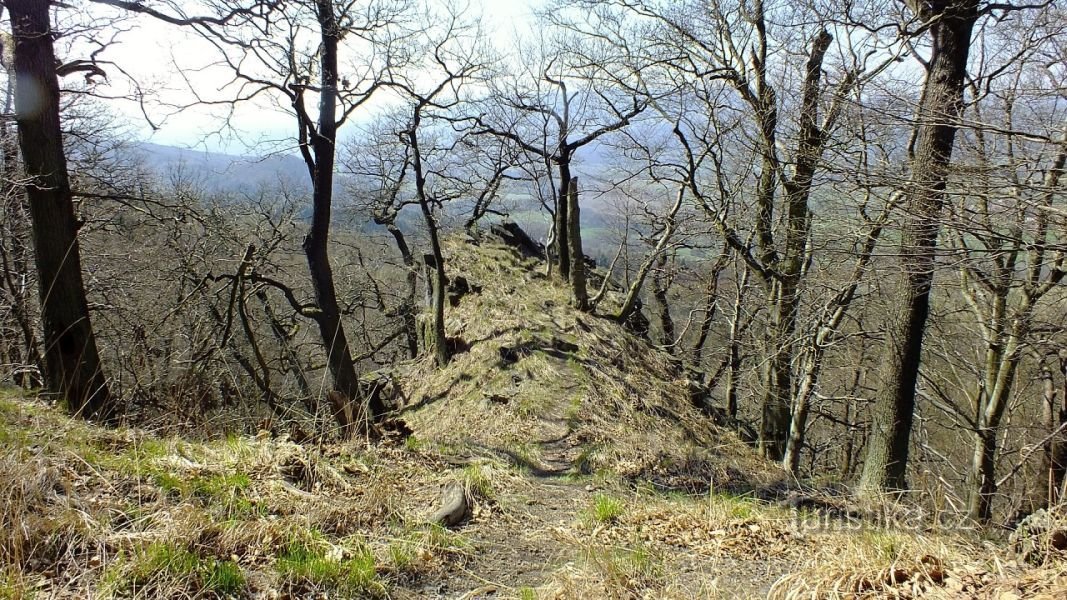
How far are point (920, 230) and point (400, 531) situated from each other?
4.82m

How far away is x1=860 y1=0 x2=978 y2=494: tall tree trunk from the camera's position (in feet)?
16.4

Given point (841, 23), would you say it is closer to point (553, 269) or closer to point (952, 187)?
point (952, 187)

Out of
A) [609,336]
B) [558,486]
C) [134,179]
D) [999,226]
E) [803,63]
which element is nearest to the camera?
[999,226]

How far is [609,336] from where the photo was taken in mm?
Result: 12289

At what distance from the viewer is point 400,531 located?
3672mm

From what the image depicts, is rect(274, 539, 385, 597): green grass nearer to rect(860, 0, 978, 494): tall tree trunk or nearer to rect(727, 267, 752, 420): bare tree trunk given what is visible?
rect(860, 0, 978, 494): tall tree trunk

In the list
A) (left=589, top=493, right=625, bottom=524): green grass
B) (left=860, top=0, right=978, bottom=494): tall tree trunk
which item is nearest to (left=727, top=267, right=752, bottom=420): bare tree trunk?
(left=860, top=0, right=978, bottom=494): tall tree trunk

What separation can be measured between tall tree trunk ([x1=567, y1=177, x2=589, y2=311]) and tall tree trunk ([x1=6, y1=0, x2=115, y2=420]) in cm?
806

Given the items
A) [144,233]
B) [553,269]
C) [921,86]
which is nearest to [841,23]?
[921,86]

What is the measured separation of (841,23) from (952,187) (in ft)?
13.2

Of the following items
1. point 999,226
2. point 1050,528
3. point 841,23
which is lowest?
point 1050,528

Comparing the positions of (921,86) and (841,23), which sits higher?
(841,23)

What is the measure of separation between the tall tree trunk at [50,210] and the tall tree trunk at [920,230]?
7.26 meters

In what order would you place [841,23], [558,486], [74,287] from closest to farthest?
[74,287]
[558,486]
[841,23]
